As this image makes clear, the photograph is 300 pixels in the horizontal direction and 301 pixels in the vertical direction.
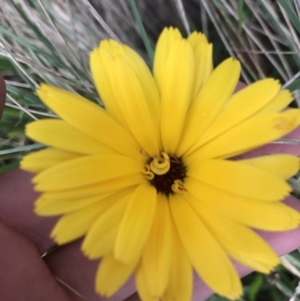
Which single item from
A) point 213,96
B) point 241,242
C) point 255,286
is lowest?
point 255,286

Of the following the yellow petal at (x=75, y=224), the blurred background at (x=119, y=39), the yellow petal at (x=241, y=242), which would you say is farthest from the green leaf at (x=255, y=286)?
the yellow petal at (x=75, y=224)

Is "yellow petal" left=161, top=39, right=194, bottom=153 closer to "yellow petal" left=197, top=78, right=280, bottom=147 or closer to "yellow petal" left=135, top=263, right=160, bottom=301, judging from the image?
"yellow petal" left=197, top=78, right=280, bottom=147

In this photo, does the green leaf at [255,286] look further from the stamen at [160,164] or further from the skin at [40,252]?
the stamen at [160,164]

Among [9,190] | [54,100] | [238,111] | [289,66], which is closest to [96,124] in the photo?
[54,100]

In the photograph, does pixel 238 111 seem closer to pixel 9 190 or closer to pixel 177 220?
pixel 177 220

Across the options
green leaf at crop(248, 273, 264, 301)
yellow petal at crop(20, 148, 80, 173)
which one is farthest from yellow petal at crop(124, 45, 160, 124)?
green leaf at crop(248, 273, 264, 301)

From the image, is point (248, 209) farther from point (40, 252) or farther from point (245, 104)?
point (40, 252)

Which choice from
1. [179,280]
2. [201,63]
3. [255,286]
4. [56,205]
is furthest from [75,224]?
[255,286]
